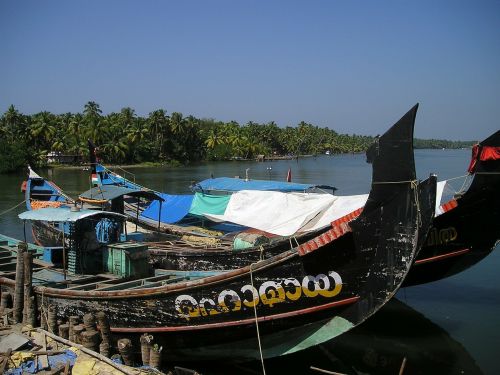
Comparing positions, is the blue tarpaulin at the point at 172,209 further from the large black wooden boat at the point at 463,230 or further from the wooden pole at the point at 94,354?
the wooden pole at the point at 94,354

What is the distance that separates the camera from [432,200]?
7188 mm

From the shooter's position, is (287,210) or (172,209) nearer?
(287,210)

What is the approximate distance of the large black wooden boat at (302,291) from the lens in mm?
7316

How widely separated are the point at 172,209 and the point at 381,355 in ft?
40.2

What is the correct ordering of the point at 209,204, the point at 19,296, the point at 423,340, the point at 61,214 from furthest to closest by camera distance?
the point at 209,204, the point at 423,340, the point at 61,214, the point at 19,296

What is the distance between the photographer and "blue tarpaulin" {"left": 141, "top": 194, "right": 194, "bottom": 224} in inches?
791

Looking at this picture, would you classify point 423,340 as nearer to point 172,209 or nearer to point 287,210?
point 287,210

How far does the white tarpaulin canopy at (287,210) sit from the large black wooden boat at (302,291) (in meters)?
6.73

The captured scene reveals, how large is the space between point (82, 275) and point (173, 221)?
30.4ft

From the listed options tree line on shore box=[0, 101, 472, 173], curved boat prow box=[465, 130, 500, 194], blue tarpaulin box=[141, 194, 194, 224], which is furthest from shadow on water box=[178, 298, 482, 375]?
tree line on shore box=[0, 101, 472, 173]

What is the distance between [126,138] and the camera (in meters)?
76.5

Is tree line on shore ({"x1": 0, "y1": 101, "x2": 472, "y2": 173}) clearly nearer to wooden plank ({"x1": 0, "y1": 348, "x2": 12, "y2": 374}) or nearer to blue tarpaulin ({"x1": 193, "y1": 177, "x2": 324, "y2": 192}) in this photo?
blue tarpaulin ({"x1": 193, "y1": 177, "x2": 324, "y2": 192})

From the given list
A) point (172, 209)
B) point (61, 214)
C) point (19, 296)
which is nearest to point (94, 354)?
point (19, 296)

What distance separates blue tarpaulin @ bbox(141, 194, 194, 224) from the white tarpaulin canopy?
310cm
